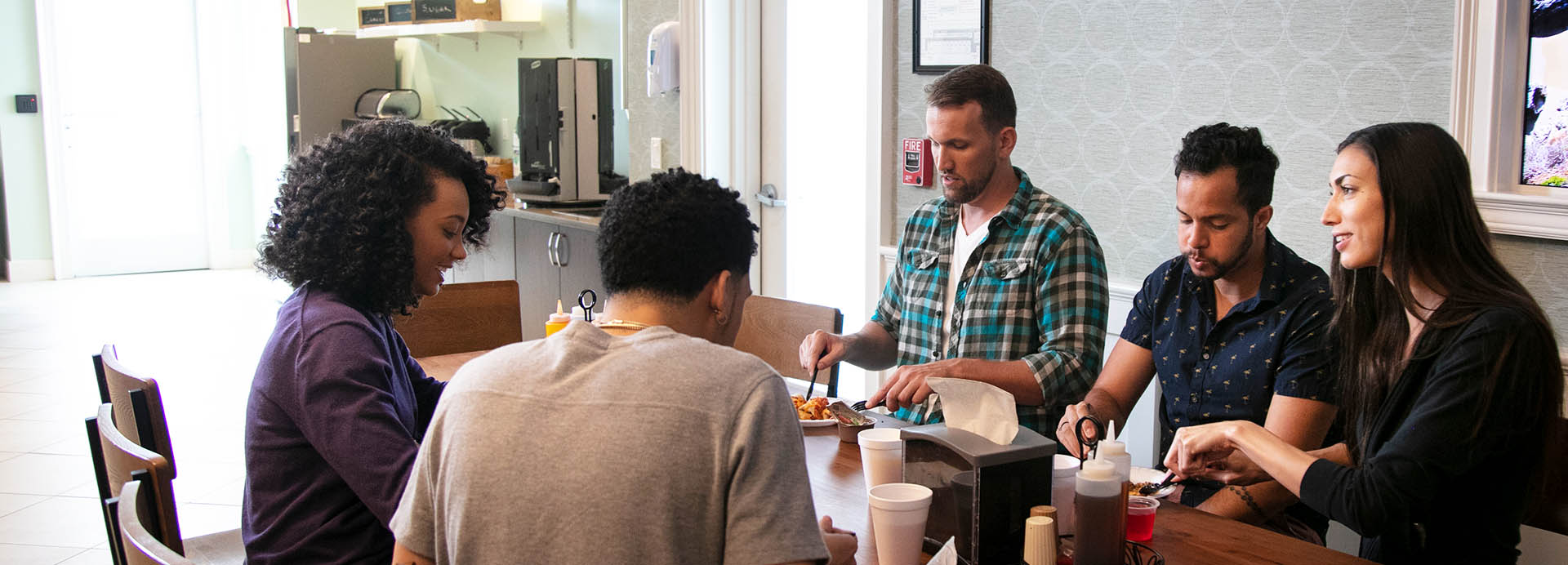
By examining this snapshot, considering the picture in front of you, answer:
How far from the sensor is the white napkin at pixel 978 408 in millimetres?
1535

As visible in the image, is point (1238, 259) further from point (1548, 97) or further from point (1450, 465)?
point (1548, 97)

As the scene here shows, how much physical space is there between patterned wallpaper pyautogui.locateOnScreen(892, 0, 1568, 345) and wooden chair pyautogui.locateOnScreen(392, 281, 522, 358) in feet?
4.47

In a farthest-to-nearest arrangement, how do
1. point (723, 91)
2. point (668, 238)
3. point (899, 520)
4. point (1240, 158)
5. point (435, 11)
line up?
1. point (435, 11)
2. point (723, 91)
3. point (1240, 158)
4. point (899, 520)
5. point (668, 238)

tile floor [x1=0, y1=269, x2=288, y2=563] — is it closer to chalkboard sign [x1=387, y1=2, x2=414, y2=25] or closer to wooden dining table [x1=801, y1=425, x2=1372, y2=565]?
chalkboard sign [x1=387, y1=2, x2=414, y2=25]

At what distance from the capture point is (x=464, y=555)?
1.15 meters

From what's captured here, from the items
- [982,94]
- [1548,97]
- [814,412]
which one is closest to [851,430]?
[814,412]

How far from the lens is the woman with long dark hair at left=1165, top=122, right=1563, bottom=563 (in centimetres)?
159

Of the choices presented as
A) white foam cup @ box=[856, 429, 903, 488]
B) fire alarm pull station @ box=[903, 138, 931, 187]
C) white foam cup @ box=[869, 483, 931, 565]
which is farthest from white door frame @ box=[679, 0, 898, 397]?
white foam cup @ box=[869, 483, 931, 565]

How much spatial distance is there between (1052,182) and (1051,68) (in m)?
0.30

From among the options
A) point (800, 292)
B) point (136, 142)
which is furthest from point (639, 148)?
point (136, 142)

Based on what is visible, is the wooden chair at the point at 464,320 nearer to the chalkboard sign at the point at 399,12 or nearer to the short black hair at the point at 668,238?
the short black hair at the point at 668,238

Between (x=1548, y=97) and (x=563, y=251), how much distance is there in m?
3.38

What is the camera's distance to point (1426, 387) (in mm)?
1640

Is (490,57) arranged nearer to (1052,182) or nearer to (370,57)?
(370,57)
